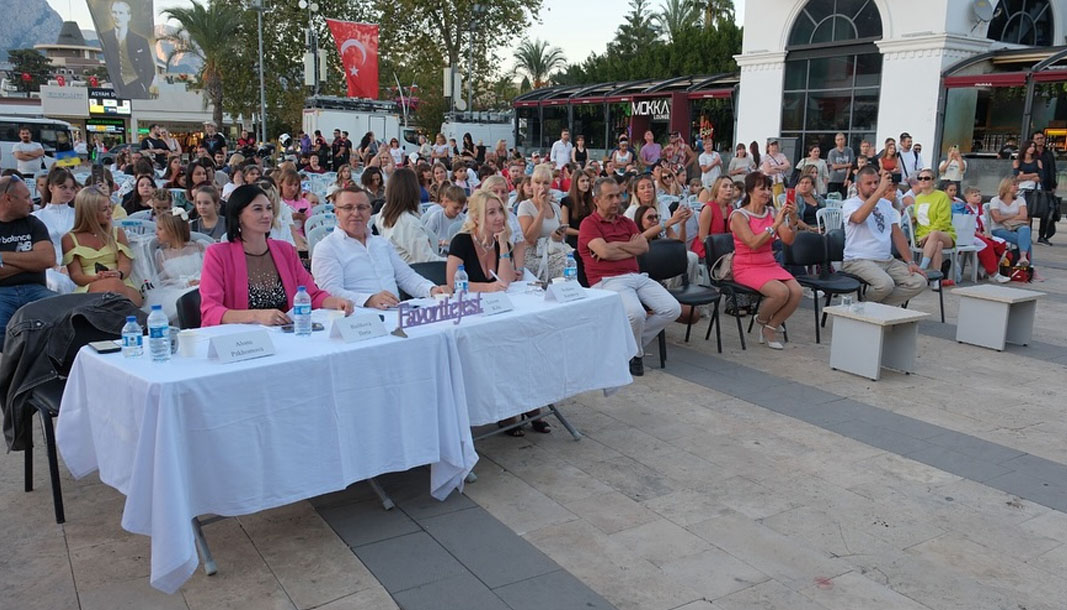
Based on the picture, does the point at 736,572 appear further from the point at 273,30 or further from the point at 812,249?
the point at 273,30

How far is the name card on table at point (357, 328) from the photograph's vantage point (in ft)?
11.3

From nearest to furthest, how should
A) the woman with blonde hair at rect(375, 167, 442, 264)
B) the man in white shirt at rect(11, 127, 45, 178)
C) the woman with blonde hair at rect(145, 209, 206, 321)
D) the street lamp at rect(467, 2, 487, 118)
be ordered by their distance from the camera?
the woman with blonde hair at rect(145, 209, 206, 321) < the woman with blonde hair at rect(375, 167, 442, 264) < the man in white shirt at rect(11, 127, 45, 178) < the street lamp at rect(467, 2, 487, 118)

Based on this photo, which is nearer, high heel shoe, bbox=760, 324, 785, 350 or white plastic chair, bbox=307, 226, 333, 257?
high heel shoe, bbox=760, 324, 785, 350

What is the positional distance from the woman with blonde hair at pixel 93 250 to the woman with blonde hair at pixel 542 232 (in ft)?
9.59

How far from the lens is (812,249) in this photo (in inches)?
283

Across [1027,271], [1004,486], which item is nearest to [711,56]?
Result: [1027,271]

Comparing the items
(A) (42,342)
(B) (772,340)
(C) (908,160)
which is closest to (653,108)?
(C) (908,160)

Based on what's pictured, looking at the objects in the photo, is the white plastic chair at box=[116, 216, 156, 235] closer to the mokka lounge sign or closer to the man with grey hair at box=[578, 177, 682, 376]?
the man with grey hair at box=[578, 177, 682, 376]

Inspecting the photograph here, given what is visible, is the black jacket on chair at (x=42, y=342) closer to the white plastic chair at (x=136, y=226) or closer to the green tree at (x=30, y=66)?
the white plastic chair at (x=136, y=226)

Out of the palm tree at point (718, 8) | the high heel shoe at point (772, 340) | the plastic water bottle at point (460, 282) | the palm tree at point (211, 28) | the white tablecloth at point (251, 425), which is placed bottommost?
the high heel shoe at point (772, 340)

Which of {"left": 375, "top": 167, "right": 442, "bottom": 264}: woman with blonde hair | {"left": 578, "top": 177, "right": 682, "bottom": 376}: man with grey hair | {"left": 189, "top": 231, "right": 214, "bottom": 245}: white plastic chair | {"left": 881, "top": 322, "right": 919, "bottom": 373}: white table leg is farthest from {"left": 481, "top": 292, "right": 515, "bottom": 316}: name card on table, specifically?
{"left": 881, "top": 322, "right": 919, "bottom": 373}: white table leg

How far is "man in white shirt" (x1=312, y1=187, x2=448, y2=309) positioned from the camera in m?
4.53

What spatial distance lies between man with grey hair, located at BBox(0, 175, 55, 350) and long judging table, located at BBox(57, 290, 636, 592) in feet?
Result: 6.69

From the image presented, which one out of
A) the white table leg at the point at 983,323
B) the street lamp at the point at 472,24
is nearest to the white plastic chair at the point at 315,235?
the white table leg at the point at 983,323
